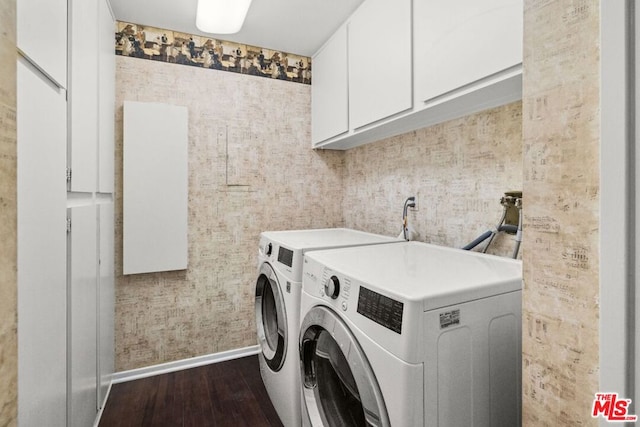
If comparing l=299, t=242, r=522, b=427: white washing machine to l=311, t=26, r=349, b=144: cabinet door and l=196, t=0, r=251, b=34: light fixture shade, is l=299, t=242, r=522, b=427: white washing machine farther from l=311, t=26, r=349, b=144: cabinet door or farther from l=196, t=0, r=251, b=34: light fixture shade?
l=196, t=0, r=251, b=34: light fixture shade

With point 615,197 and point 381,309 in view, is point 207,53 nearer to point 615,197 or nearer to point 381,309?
point 381,309

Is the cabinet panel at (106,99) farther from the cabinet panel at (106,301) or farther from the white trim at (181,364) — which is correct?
the white trim at (181,364)

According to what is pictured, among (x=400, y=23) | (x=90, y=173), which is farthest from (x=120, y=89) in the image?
(x=400, y=23)

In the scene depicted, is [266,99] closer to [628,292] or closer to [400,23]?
[400,23]

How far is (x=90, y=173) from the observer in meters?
1.50

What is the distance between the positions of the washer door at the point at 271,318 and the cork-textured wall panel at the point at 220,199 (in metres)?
0.57

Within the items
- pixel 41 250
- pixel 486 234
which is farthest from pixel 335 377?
pixel 41 250

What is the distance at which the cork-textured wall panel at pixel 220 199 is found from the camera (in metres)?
Result: 2.25

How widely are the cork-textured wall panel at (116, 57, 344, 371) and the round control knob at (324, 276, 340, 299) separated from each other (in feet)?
5.13

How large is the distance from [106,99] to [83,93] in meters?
0.56

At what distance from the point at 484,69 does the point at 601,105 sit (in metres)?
0.78

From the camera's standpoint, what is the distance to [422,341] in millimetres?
778

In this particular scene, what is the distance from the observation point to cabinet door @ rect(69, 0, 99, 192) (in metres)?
1.25

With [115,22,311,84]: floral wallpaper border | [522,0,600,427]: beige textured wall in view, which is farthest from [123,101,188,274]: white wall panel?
[522,0,600,427]: beige textured wall
